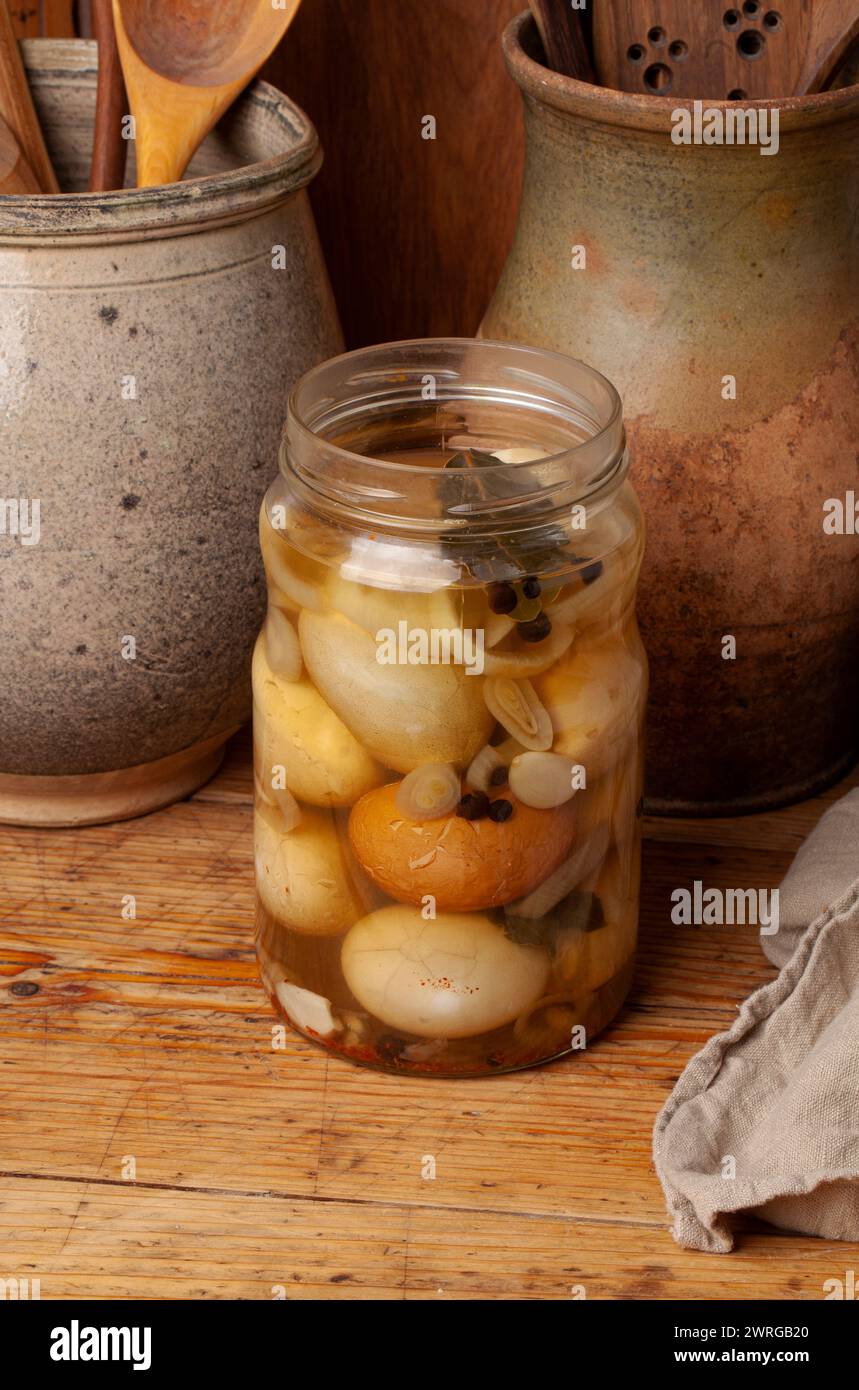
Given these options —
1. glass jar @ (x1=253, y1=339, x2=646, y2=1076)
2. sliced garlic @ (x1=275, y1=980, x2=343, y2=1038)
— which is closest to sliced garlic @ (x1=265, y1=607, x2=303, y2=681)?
glass jar @ (x1=253, y1=339, x2=646, y2=1076)

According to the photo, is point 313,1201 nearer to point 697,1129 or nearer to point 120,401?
point 697,1129

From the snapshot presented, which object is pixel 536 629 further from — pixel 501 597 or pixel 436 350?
pixel 436 350

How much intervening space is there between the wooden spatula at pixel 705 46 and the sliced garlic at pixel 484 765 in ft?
0.90

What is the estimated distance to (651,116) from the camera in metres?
0.56

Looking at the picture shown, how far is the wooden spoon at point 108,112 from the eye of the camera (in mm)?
644

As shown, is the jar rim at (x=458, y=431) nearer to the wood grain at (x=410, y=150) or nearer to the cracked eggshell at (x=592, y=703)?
the cracked eggshell at (x=592, y=703)

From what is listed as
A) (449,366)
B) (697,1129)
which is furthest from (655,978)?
(449,366)

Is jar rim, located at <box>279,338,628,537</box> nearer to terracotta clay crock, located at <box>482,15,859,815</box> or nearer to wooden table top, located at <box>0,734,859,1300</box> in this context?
terracotta clay crock, located at <box>482,15,859,815</box>

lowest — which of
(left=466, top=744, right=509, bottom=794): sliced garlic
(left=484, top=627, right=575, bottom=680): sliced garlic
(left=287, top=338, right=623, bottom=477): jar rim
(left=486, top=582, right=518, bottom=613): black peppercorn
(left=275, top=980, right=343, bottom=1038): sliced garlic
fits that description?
(left=275, top=980, right=343, bottom=1038): sliced garlic

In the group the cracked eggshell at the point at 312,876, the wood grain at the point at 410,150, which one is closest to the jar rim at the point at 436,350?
the cracked eggshell at the point at 312,876

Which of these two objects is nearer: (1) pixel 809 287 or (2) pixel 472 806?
(2) pixel 472 806

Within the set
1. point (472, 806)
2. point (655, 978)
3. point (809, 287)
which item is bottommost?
point (655, 978)

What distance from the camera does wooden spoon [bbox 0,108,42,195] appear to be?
642mm

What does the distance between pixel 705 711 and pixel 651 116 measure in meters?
0.22
